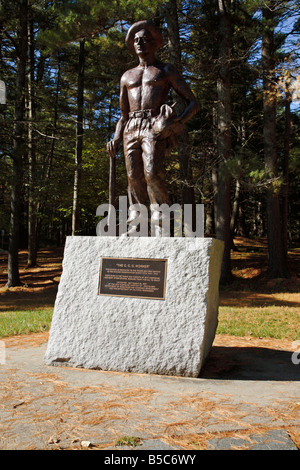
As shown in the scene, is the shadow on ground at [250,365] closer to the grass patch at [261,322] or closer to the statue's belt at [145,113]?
the grass patch at [261,322]

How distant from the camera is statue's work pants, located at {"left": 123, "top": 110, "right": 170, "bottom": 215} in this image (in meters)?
4.67

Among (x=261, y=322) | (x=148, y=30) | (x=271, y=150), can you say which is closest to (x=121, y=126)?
(x=148, y=30)

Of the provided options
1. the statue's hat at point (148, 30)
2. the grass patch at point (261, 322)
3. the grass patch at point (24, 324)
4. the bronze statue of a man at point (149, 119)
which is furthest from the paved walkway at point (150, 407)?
the statue's hat at point (148, 30)

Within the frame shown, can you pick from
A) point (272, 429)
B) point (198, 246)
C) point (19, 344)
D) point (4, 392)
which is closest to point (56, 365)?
point (4, 392)

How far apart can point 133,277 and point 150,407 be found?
1.46 meters

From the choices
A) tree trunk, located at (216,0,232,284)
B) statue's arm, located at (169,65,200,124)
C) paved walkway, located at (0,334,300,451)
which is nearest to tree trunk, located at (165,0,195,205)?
tree trunk, located at (216,0,232,284)

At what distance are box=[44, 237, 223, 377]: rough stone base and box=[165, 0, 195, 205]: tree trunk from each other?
749 centimetres

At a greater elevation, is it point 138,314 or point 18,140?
point 18,140

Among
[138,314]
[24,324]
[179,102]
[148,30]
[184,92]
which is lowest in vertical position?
[24,324]

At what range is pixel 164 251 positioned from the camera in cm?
404

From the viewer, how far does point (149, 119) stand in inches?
186

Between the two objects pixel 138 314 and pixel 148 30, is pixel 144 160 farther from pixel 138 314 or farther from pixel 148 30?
pixel 138 314

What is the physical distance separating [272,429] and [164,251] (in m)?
1.94

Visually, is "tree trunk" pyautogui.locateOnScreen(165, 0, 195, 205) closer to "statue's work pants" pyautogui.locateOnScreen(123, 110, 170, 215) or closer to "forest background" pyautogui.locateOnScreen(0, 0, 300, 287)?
"forest background" pyautogui.locateOnScreen(0, 0, 300, 287)
